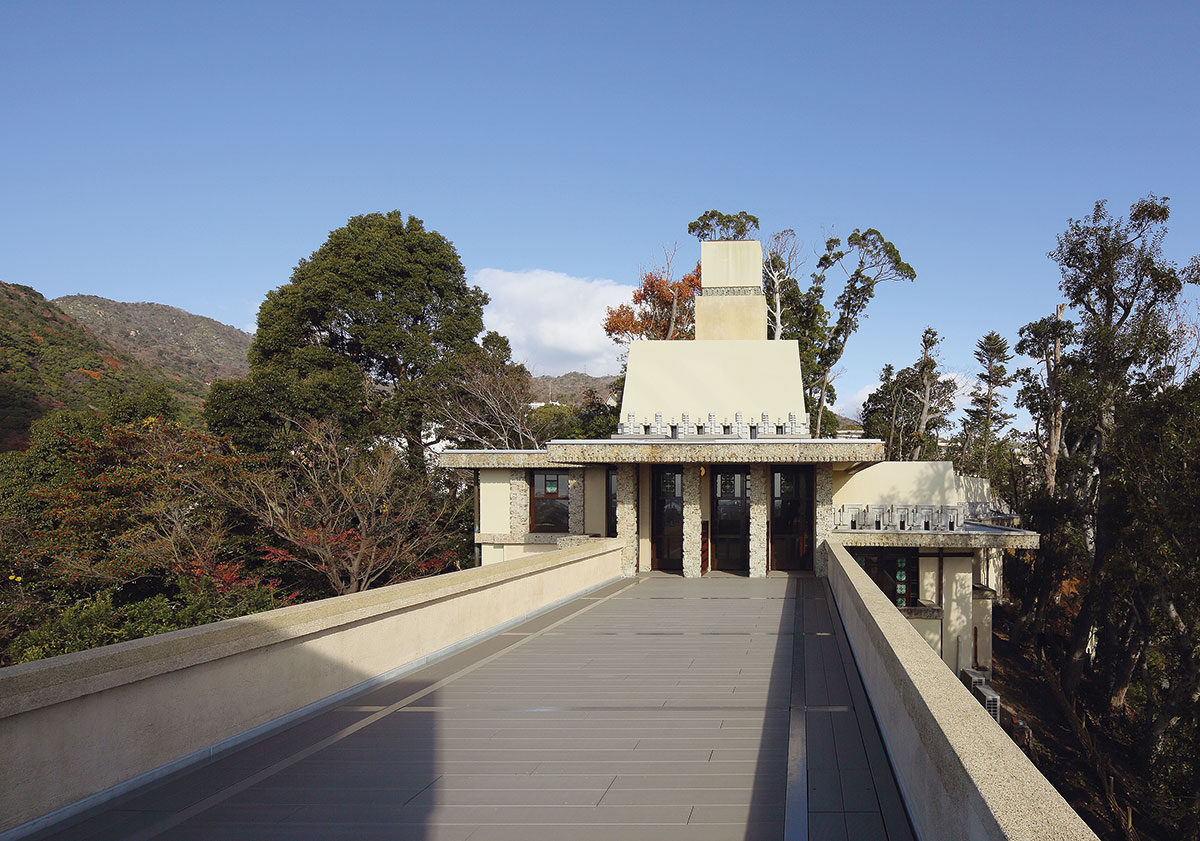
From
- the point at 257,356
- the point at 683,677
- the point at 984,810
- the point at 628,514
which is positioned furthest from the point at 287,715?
the point at 257,356

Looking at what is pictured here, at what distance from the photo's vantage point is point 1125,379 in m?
23.4

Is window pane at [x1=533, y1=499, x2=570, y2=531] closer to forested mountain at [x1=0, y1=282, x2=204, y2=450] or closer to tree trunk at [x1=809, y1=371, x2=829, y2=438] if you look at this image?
forested mountain at [x1=0, y1=282, x2=204, y2=450]

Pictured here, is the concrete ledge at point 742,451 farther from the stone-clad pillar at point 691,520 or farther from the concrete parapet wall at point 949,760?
the concrete parapet wall at point 949,760

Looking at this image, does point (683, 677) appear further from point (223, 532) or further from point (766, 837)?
point (223, 532)

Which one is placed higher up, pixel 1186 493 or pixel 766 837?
pixel 1186 493

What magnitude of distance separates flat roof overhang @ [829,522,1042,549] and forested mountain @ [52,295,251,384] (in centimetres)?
5863

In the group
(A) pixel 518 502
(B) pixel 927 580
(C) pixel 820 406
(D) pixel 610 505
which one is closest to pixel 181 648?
(D) pixel 610 505

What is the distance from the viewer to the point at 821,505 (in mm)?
18500

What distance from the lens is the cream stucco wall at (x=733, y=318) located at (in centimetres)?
2558

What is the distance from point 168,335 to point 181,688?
3478 inches

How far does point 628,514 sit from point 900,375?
115ft

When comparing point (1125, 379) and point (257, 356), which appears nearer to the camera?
point (1125, 379)

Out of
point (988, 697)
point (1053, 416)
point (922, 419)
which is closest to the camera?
point (988, 697)

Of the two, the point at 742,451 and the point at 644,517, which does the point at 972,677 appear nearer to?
the point at 742,451
